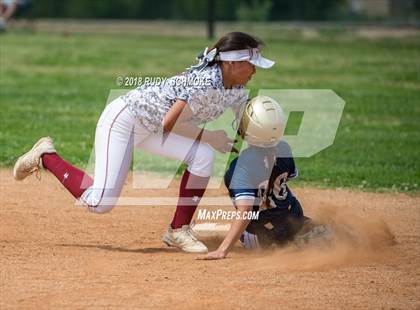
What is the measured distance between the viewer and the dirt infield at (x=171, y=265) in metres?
5.87

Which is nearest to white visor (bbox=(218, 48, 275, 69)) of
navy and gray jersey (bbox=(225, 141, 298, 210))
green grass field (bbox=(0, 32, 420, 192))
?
navy and gray jersey (bbox=(225, 141, 298, 210))

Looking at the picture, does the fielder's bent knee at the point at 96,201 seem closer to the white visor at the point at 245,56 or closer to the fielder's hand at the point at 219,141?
the fielder's hand at the point at 219,141

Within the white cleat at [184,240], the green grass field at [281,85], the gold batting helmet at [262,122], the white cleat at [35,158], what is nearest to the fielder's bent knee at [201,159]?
the gold batting helmet at [262,122]

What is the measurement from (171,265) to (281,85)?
1251cm

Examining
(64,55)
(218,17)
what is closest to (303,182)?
(64,55)

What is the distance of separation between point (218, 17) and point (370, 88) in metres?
17.4

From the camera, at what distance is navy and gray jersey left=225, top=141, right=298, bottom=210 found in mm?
6949

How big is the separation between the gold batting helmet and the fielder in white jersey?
15cm

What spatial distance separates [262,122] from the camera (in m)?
6.86
